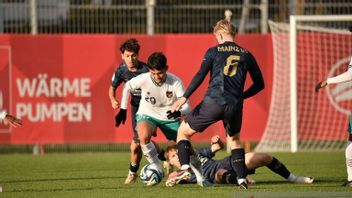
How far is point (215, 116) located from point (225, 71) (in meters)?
0.54

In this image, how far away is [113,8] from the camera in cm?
2086

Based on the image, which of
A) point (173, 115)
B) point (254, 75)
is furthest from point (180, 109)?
point (254, 75)

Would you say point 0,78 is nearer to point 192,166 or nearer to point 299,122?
point 299,122

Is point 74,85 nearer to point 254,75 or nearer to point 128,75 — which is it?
point 128,75

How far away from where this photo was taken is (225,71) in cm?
1121

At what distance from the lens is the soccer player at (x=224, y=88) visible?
11.2m

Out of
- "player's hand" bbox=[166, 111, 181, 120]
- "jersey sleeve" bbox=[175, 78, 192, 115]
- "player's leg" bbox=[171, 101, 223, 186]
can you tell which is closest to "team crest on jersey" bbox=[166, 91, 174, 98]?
"jersey sleeve" bbox=[175, 78, 192, 115]

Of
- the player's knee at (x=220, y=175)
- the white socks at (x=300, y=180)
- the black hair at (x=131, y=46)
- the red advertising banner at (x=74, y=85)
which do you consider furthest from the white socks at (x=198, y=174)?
the red advertising banner at (x=74, y=85)

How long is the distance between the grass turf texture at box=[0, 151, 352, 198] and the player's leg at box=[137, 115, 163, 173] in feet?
1.26

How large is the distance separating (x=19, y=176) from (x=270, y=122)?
7721mm

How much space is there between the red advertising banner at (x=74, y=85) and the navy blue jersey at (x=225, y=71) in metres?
9.22

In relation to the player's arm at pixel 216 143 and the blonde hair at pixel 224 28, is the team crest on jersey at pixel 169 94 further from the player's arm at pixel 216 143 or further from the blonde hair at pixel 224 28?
the blonde hair at pixel 224 28

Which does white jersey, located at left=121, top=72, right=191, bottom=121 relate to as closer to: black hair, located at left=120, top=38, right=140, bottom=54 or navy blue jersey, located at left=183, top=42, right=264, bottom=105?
black hair, located at left=120, top=38, right=140, bottom=54

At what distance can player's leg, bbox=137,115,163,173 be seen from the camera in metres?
12.6
